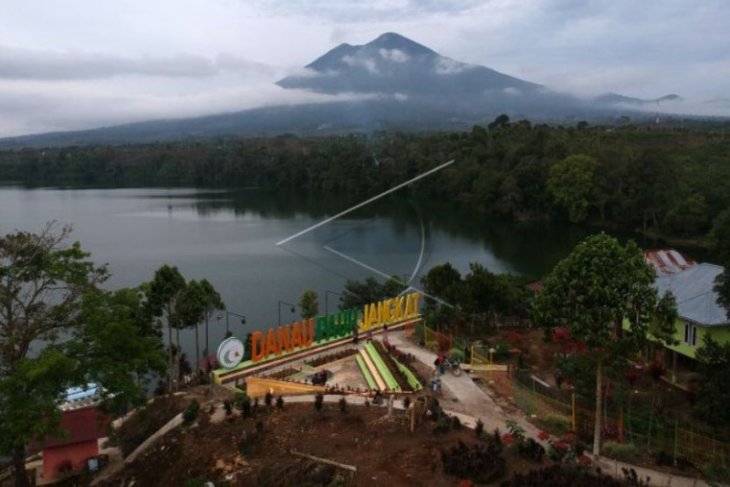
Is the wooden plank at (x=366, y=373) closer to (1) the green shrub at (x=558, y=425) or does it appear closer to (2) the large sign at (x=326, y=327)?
(2) the large sign at (x=326, y=327)

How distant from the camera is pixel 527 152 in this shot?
6116 cm

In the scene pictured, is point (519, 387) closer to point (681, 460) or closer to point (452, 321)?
point (681, 460)

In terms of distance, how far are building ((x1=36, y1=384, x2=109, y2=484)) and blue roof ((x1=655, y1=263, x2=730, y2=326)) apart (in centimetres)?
1251

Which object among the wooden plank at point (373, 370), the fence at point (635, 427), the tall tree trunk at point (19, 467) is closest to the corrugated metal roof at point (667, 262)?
the fence at point (635, 427)

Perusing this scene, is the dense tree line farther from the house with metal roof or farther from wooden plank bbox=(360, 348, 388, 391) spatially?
wooden plank bbox=(360, 348, 388, 391)

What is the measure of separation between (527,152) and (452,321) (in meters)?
42.7

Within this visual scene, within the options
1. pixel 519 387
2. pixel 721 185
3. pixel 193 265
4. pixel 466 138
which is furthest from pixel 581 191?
pixel 519 387

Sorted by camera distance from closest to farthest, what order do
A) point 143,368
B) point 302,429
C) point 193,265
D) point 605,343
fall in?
point 605,343 → point 302,429 → point 143,368 → point 193,265

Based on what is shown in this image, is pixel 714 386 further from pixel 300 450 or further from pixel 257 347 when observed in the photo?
pixel 257 347

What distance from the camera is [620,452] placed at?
11.5 meters

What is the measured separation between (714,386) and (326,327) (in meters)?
11.0

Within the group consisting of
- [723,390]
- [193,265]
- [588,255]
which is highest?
[588,255]

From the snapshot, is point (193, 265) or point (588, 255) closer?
point (588, 255)

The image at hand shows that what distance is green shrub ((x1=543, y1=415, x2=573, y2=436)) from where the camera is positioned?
500 inches
